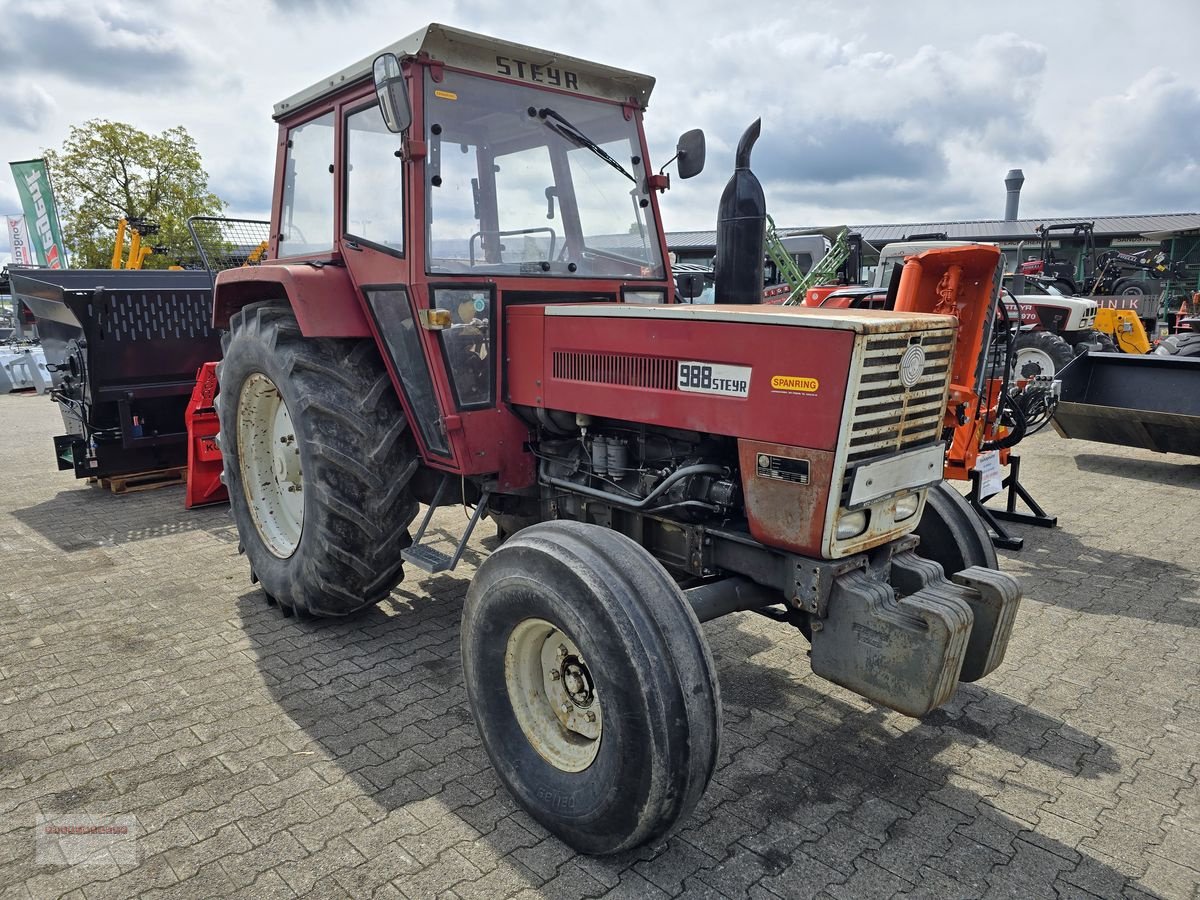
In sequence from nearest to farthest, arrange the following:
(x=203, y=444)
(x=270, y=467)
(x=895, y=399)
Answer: (x=895, y=399), (x=270, y=467), (x=203, y=444)

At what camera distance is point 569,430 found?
128 inches

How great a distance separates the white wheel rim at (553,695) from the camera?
2469mm

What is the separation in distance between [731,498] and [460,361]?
4.06 feet

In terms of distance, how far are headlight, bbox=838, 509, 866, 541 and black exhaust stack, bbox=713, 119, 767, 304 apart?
1060 mm

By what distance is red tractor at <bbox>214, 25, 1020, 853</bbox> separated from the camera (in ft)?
7.55

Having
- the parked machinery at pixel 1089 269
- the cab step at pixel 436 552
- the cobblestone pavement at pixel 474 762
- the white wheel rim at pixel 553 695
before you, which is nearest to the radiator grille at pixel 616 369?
the cab step at pixel 436 552

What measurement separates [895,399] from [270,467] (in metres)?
3.17

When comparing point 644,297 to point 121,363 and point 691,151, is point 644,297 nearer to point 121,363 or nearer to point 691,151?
point 691,151

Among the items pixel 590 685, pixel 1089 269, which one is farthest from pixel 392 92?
pixel 1089 269

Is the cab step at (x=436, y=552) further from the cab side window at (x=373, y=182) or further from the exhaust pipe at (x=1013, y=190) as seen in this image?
the exhaust pipe at (x=1013, y=190)

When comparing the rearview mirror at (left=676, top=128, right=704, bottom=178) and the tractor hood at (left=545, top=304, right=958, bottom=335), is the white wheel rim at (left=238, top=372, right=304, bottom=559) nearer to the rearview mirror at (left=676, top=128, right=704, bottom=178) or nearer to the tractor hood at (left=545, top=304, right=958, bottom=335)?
the tractor hood at (left=545, top=304, right=958, bottom=335)

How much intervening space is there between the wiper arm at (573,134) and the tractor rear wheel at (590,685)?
1.86m

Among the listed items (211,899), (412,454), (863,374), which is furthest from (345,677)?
(863,374)

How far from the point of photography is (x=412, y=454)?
3650mm
